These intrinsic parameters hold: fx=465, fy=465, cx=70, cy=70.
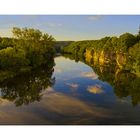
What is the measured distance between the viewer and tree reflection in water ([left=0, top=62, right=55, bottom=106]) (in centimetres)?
825

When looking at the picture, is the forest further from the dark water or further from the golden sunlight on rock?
the golden sunlight on rock

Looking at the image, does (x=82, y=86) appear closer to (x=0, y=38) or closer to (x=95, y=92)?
(x=95, y=92)

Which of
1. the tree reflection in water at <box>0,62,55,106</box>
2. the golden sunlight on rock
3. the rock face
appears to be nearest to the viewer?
the tree reflection in water at <box>0,62,55,106</box>

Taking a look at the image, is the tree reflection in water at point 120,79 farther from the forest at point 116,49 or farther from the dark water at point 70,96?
the forest at point 116,49

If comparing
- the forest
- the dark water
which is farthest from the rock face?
the dark water

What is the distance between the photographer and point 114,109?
7902 millimetres

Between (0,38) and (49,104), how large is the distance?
4.60 ft

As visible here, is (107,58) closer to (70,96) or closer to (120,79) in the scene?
(120,79)

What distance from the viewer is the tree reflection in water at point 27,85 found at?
27.1 feet

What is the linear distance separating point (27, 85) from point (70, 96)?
1.20 meters

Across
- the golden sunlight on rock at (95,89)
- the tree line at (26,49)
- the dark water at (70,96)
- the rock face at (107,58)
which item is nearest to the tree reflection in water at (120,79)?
the dark water at (70,96)

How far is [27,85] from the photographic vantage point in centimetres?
920

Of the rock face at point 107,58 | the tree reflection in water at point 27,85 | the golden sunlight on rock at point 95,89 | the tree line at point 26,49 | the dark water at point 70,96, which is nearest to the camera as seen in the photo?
the dark water at point 70,96
